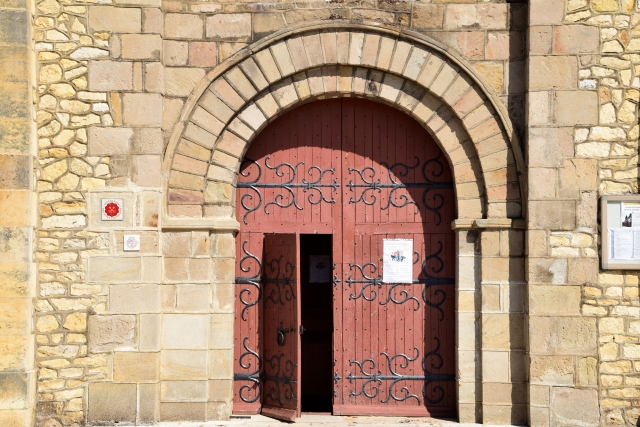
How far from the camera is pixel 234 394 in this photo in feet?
24.4

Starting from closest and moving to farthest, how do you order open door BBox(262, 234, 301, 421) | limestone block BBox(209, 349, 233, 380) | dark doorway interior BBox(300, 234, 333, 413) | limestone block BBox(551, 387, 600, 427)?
1. limestone block BBox(551, 387, 600, 427)
2. limestone block BBox(209, 349, 233, 380)
3. open door BBox(262, 234, 301, 421)
4. dark doorway interior BBox(300, 234, 333, 413)

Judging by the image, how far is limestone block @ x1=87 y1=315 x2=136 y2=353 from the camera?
6.84 metres

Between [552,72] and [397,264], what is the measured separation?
222 cm

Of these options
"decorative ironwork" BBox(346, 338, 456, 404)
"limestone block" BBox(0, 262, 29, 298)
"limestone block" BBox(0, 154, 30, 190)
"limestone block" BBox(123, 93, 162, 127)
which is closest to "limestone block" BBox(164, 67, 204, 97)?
"limestone block" BBox(123, 93, 162, 127)

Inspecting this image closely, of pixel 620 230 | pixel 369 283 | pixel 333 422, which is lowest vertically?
pixel 333 422

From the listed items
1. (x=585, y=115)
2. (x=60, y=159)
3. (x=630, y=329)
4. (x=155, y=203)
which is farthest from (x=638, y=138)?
(x=60, y=159)

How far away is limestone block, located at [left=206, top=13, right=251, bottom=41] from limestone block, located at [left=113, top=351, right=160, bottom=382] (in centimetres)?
292

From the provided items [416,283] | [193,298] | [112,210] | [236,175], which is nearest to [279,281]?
[193,298]

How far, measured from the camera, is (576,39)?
22.7 ft

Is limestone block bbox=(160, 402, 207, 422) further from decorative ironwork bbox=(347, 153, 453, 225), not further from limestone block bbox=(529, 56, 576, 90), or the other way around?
limestone block bbox=(529, 56, 576, 90)

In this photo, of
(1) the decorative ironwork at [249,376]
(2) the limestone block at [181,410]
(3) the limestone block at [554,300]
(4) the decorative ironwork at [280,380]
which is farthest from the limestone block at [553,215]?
(2) the limestone block at [181,410]

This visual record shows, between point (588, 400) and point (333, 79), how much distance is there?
142 inches

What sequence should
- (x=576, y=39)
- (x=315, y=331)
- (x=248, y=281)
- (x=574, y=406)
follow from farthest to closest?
(x=315, y=331) < (x=248, y=281) < (x=576, y=39) < (x=574, y=406)

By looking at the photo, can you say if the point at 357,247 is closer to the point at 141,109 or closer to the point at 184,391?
the point at 184,391
